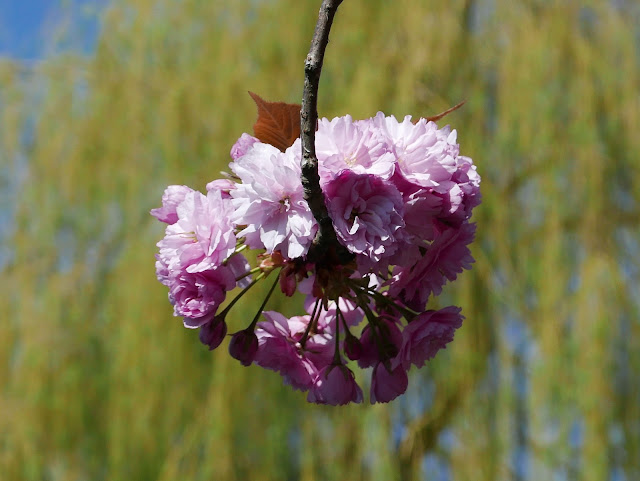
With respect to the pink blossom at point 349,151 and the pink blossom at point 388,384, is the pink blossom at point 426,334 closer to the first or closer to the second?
the pink blossom at point 388,384

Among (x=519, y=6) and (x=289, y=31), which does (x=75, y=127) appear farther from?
(x=519, y=6)

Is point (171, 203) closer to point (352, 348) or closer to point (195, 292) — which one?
point (195, 292)

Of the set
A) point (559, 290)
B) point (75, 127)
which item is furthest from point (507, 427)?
point (75, 127)

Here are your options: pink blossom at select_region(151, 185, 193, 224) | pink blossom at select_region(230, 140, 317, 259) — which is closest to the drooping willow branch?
pink blossom at select_region(230, 140, 317, 259)

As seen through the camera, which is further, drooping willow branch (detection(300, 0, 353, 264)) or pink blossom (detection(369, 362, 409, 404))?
pink blossom (detection(369, 362, 409, 404))

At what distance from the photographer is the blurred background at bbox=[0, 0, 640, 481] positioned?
1.98m

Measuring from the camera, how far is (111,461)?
2.10 meters

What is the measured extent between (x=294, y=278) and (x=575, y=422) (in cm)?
160

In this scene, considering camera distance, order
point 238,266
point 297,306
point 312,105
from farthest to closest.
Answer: point 297,306, point 238,266, point 312,105

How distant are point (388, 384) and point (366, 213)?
0.53 feet

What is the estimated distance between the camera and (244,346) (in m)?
0.64

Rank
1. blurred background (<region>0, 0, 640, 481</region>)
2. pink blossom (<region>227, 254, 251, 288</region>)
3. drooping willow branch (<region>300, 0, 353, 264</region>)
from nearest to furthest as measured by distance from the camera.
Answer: drooping willow branch (<region>300, 0, 353, 264</region>), pink blossom (<region>227, 254, 251, 288</region>), blurred background (<region>0, 0, 640, 481</region>)

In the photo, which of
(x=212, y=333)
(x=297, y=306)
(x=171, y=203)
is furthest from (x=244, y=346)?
(x=297, y=306)

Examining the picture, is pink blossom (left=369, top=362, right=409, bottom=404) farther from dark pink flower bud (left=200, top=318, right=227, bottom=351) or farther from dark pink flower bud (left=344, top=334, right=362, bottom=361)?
dark pink flower bud (left=200, top=318, right=227, bottom=351)
